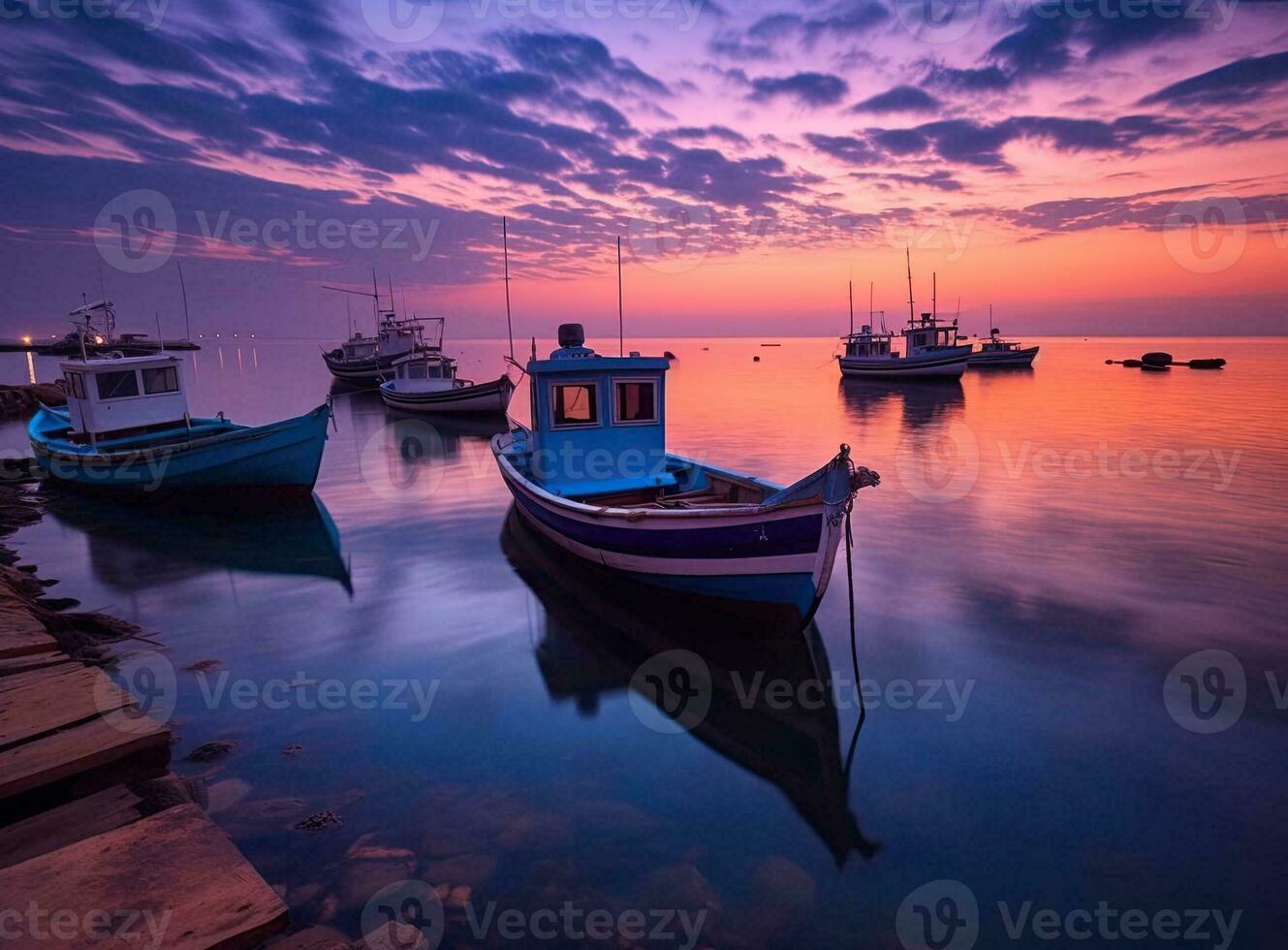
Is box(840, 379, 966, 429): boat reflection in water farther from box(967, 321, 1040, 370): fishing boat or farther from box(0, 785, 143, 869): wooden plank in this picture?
box(0, 785, 143, 869): wooden plank

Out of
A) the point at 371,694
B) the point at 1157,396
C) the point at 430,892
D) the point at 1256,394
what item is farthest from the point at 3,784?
the point at 1256,394

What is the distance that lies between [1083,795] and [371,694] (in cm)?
814

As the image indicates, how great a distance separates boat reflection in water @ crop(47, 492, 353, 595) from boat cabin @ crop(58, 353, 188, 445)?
2.31m

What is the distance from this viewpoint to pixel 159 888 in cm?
323

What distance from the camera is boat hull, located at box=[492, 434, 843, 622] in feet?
25.0

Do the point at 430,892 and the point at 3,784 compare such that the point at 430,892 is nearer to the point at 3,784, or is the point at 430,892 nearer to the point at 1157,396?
the point at 3,784

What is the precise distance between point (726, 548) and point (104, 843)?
20.9ft

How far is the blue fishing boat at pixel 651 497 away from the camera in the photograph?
7.62 m

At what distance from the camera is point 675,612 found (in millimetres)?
10055
